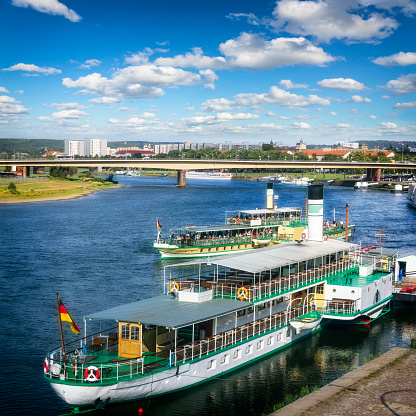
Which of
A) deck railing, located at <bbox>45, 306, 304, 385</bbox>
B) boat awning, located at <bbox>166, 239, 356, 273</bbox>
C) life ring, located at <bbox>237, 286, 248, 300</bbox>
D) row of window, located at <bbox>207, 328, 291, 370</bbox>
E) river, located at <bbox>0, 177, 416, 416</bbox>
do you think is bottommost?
river, located at <bbox>0, 177, 416, 416</bbox>

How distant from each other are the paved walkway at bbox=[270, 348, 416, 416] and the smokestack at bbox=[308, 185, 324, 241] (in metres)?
14.7

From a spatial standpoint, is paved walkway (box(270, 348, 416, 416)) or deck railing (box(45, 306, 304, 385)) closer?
paved walkway (box(270, 348, 416, 416))

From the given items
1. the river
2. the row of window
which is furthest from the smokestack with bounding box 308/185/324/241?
the row of window

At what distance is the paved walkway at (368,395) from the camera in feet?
70.8

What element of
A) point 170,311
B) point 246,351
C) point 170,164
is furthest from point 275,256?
point 170,164

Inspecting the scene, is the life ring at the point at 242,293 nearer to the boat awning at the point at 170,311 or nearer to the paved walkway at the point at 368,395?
the boat awning at the point at 170,311

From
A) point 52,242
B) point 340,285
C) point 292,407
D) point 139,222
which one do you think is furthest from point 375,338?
point 139,222

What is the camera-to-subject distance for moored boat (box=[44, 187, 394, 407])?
922 inches

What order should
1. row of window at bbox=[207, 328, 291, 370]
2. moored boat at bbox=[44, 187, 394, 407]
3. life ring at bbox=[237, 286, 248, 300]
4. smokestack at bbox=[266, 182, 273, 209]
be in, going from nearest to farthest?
moored boat at bbox=[44, 187, 394, 407]
row of window at bbox=[207, 328, 291, 370]
life ring at bbox=[237, 286, 248, 300]
smokestack at bbox=[266, 182, 273, 209]

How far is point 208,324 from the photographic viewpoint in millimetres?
28109

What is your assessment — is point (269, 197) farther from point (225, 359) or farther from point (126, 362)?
point (126, 362)

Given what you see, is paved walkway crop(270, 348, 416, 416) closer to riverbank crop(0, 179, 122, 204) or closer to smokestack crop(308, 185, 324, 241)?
smokestack crop(308, 185, 324, 241)

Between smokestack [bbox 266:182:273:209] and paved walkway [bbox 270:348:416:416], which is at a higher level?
smokestack [bbox 266:182:273:209]

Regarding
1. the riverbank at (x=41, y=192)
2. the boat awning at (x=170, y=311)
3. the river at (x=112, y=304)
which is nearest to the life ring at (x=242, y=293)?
the boat awning at (x=170, y=311)
